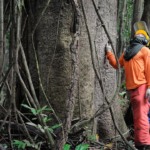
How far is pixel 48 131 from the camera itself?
9.48 ft

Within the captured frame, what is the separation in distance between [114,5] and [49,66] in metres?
1.50

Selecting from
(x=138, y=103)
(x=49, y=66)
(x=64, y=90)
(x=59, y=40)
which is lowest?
(x=138, y=103)

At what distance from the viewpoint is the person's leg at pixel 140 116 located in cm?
448

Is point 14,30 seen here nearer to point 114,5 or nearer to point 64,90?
point 64,90

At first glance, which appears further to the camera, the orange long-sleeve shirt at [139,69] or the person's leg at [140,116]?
the orange long-sleeve shirt at [139,69]

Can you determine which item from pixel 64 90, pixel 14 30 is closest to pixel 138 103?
pixel 64 90

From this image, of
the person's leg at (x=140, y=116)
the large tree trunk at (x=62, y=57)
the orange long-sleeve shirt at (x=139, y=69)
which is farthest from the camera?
the orange long-sleeve shirt at (x=139, y=69)

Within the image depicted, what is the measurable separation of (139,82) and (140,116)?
45 centimetres

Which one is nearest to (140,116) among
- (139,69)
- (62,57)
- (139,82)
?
(139,82)

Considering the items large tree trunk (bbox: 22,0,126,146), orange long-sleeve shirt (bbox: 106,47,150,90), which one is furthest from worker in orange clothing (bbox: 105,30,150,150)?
large tree trunk (bbox: 22,0,126,146)

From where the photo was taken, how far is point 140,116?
454 centimetres

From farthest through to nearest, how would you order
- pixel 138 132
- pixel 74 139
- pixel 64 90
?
pixel 138 132 < pixel 64 90 < pixel 74 139

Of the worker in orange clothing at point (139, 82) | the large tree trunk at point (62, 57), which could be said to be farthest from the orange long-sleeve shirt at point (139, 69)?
the large tree trunk at point (62, 57)

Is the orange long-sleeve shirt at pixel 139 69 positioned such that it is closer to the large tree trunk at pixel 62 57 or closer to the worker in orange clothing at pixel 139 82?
the worker in orange clothing at pixel 139 82
